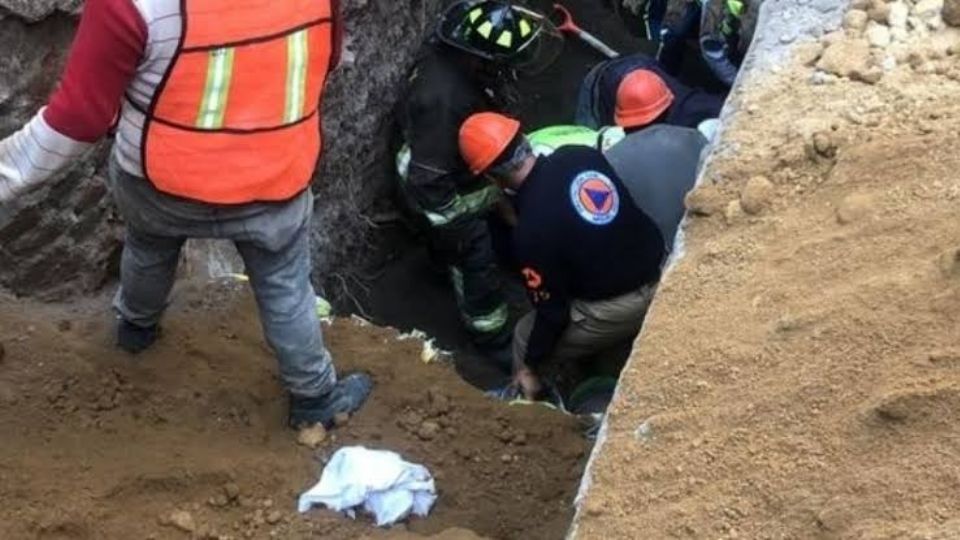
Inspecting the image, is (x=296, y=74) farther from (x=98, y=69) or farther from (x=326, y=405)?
(x=326, y=405)

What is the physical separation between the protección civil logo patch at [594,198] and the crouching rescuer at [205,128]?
Answer: 1.30m

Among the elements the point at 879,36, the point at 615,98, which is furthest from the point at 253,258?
the point at 615,98

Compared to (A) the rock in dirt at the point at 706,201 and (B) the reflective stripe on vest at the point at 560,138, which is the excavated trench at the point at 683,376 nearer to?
(A) the rock in dirt at the point at 706,201

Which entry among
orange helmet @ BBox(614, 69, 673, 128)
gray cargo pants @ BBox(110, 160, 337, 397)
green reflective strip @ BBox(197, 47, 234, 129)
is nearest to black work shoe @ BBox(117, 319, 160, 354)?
gray cargo pants @ BBox(110, 160, 337, 397)

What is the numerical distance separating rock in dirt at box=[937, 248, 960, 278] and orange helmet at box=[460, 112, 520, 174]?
7.82 feet

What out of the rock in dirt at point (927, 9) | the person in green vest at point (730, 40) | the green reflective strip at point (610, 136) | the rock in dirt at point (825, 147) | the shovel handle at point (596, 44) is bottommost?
the shovel handle at point (596, 44)

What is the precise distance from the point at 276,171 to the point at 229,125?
0.21 m

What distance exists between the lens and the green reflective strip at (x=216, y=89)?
12.1ft

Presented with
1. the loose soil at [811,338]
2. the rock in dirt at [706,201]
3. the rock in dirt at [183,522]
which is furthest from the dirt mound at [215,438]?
the rock in dirt at [706,201]

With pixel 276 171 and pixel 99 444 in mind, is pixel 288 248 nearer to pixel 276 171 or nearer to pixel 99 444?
pixel 276 171

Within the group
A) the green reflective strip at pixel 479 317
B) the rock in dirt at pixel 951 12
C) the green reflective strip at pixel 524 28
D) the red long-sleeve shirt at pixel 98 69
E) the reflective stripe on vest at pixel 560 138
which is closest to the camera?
the red long-sleeve shirt at pixel 98 69

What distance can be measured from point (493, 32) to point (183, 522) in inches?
120

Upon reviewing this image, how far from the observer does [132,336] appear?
15.8 feet

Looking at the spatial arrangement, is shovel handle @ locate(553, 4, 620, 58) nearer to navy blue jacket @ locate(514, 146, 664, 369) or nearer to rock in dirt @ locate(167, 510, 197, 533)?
navy blue jacket @ locate(514, 146, 664, 369)
